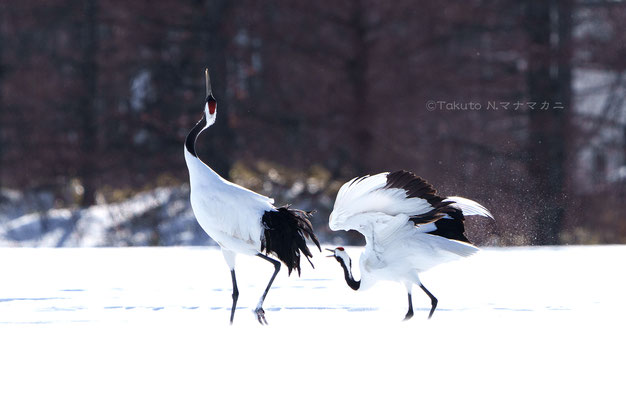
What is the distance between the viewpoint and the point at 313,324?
5816 mm

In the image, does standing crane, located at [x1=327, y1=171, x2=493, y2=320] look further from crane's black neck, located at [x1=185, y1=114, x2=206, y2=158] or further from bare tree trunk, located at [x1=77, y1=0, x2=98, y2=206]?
bare tree trunk, located at [x1=77, y1=0, x2=98, y2=206]

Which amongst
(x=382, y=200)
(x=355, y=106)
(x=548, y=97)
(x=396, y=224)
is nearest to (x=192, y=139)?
(x=382, y=200)

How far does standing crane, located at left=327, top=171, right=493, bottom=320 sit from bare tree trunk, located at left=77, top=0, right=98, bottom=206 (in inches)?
398

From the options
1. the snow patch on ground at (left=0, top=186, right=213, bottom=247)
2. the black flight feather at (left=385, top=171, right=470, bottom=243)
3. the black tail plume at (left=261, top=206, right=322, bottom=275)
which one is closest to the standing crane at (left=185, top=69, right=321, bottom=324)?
the black tail plume at (left=261, top=206, right=322, bottom=275)

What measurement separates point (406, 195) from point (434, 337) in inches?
32.6

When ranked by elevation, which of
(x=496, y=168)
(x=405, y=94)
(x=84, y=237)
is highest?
(x=405, y=94)

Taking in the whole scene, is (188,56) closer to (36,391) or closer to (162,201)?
(162,201)

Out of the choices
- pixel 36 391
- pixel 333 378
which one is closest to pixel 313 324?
pixel 333 378

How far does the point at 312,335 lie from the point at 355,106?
8.46 m

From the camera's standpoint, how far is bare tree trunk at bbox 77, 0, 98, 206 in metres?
15.2

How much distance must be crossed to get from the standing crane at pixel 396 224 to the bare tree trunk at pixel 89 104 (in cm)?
1012

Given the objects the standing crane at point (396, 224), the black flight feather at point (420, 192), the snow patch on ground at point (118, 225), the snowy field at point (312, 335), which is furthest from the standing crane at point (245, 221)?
the snow patch on ground at point (118, 225)

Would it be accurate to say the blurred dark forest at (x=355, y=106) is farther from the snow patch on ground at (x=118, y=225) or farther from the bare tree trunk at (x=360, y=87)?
the snow patch on ground at (x=118, y=225)

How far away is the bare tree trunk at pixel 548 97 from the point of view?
13.5 metres
